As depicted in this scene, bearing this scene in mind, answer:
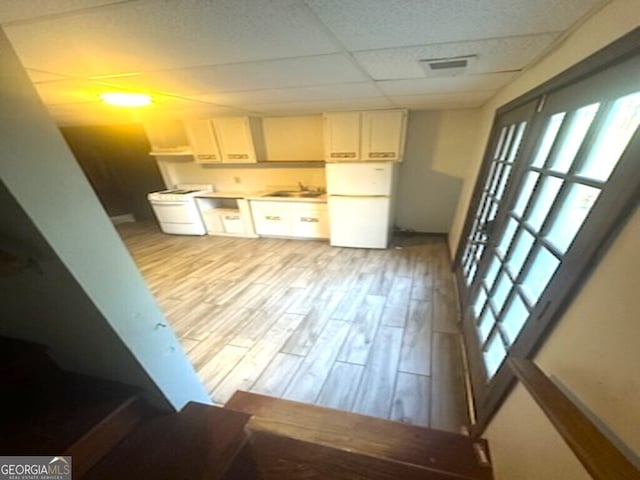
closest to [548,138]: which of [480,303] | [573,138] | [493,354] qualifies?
[573,138]

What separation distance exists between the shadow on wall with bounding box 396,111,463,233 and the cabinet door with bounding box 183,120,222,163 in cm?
305

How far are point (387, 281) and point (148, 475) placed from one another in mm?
2566

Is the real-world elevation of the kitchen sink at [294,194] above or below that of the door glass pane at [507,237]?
below

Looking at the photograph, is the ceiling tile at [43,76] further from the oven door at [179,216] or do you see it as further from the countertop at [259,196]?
the oven door at [179,216]

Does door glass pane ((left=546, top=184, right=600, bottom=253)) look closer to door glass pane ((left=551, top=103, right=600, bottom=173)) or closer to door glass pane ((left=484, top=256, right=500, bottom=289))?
door glass pane ((left=551, top=103, right=600, bottom=173))

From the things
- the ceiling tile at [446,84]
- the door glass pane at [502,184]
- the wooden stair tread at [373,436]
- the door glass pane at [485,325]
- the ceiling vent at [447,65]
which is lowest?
the wooden stair tread at [373,436]

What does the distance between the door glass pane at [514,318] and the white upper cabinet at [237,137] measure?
381 centimetres

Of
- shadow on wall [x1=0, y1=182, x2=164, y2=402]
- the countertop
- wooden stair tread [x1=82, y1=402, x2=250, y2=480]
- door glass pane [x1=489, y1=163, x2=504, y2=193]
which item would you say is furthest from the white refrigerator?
shadow on wall [x1=0, y1=182, x2=164, y2=402]

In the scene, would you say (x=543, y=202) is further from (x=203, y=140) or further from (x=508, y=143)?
(x=203, y=140)

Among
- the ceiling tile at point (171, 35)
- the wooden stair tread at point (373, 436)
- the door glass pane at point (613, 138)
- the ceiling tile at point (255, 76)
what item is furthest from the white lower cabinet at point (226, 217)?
the door glass pane at point (613, 138)

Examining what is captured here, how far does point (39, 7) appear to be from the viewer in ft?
2.30

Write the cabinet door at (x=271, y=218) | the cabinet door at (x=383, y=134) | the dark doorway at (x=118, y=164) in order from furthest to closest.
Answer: the dark doorway at (x=118, y=164) → the cabinet door at (x=271, y=218) → the cabinet door at (x=383, y=134)

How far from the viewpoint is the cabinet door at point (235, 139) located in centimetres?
380

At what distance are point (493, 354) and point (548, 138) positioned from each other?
1.30 meters
